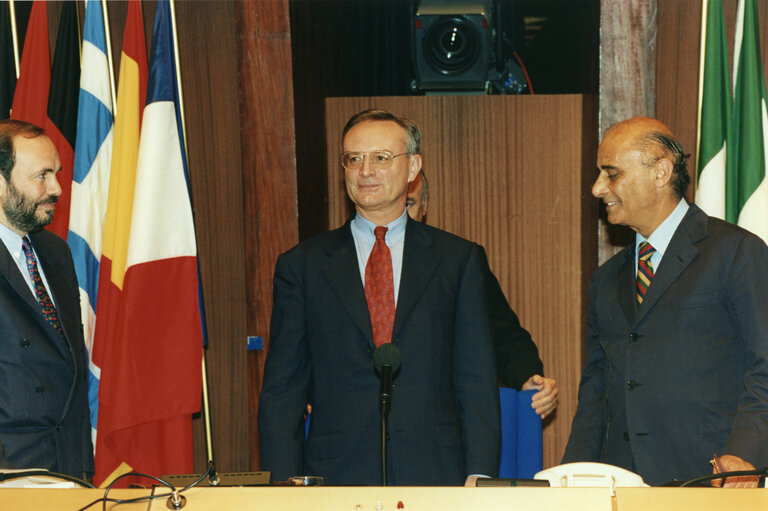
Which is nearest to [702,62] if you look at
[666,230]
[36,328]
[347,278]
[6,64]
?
[666,230]

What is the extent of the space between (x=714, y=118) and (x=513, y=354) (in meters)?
1.44

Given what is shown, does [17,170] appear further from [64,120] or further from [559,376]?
[559,376]

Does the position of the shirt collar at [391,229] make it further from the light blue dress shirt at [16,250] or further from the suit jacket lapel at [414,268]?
the light blue dress shirt at [16,250]

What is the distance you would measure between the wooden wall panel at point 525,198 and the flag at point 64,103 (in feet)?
4.40

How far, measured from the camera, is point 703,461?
2803 millimetres

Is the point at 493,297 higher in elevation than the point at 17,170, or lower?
lower

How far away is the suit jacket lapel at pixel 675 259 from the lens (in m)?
2.90

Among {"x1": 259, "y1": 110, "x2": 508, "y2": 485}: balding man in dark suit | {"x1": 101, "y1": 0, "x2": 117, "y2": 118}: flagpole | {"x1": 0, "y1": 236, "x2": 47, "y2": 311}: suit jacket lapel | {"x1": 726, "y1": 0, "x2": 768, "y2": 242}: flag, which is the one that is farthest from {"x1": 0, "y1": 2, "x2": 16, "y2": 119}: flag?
{"x1": 726, "y1": 0, "x2": 768, "y2": 242}: flag

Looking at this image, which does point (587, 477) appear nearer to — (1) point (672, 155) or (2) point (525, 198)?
(1) point (672, 155)

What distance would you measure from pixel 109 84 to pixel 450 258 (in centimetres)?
203

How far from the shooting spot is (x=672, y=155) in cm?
304

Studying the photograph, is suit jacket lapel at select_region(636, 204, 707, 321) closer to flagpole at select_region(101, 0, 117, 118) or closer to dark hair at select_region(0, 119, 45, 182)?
dark hair at select_region(0, 119, 45, 182)

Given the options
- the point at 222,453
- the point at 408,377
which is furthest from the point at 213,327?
the point at 408,377

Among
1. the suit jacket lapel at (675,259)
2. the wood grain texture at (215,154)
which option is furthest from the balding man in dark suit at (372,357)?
the wood grain texture at (215,154)
